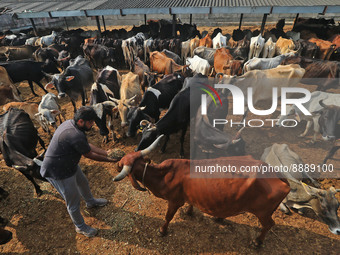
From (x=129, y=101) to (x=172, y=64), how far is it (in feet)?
15.8

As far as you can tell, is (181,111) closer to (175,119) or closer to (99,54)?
(175,119)

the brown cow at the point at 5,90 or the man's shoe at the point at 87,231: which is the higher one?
the brown cow at the point at 5,90

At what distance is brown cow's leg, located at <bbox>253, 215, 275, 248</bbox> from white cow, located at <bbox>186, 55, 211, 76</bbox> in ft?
27.8

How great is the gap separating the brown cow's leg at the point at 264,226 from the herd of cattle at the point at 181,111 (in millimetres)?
19

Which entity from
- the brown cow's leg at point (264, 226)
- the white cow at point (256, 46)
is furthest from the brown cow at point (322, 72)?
the brown cow's leg at point (264, 226)

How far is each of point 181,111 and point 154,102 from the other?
1319 mm

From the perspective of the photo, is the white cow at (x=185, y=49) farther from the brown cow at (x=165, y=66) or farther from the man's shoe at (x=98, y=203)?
the man's shoe at (x=98, y=203)

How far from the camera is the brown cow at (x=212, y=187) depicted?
309 centimetres

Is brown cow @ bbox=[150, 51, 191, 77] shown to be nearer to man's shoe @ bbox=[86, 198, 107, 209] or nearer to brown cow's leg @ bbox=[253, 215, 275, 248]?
man's shoe @ bbox=[86, 198, 107, 209]

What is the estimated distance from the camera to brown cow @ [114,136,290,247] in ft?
10.1

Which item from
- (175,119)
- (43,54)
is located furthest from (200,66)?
(43,54)

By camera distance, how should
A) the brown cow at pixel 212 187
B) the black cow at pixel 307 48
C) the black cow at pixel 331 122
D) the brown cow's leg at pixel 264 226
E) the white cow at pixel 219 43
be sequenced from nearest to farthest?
1. the brown cow at pixel 212 187
2. the brown cow's leg at pixel 264 226
3. the black cow at pixel 331 122
4. the black cow at pixel 307 48
5. the white cow at pixel 219 43

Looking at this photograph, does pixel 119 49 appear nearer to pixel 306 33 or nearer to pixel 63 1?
pixel 63 1

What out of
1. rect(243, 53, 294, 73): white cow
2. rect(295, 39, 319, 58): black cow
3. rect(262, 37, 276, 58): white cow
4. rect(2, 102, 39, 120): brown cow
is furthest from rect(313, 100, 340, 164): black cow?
rect(2, 102, 39, 120): brown cow
